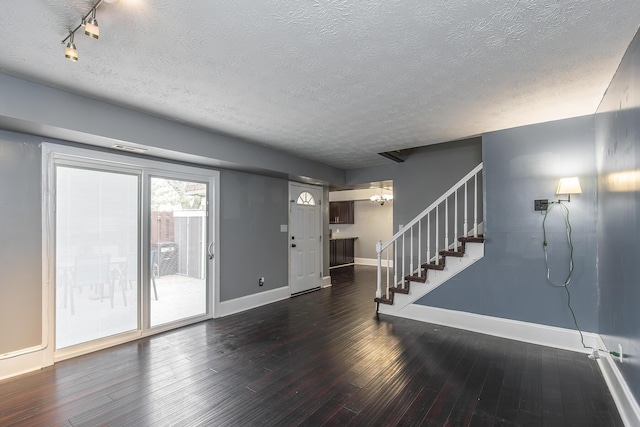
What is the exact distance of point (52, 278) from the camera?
2900 millimetres

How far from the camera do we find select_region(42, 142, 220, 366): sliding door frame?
2846mm

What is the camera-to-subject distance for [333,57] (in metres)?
2.03

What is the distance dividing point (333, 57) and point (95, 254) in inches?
128

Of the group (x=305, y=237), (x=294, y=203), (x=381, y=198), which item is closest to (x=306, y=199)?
(x=294, y=203)

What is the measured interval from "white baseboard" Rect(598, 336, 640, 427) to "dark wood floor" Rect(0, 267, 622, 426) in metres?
0.06

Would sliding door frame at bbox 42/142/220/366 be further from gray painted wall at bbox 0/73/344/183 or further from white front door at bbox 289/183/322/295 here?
white front door at bbox 289/183/322/295

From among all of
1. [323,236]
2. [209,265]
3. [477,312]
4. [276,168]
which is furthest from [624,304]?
[323,236]

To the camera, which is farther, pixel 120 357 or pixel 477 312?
pixel 477 312

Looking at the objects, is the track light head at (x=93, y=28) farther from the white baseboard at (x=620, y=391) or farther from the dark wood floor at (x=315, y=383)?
the white baseboard at (x=620, y=391)

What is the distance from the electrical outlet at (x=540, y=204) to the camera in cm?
331

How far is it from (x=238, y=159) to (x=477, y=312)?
378 cm

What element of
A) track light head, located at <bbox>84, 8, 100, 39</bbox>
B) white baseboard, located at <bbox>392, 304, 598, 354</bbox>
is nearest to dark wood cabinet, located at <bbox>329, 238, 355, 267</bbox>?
white baseboard, located at <bbox>392, 304, 598, 354</bbox>

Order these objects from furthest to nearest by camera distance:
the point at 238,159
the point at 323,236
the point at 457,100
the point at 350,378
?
the point at 323,236 < the point at 238,159 < the point at 457,100 < the point at 350,378

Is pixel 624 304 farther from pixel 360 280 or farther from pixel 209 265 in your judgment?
pixel 360 280
